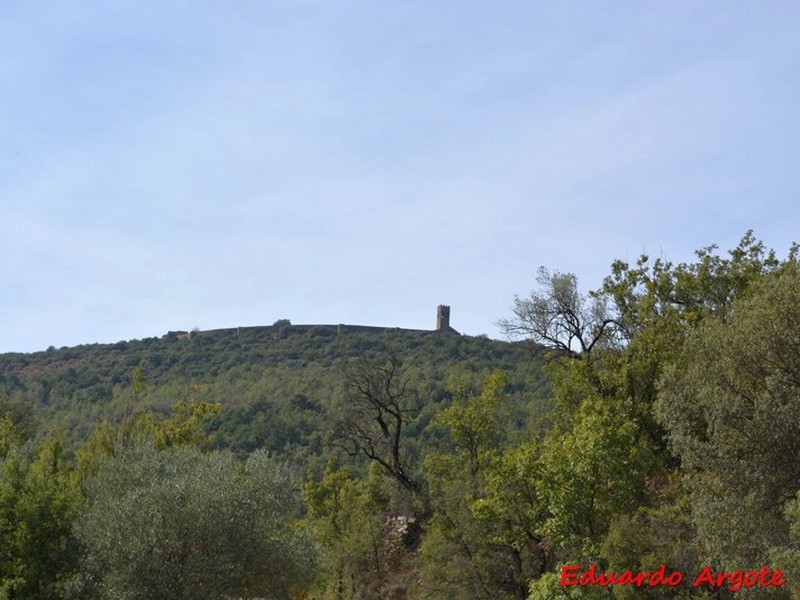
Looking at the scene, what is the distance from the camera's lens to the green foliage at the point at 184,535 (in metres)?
26.3

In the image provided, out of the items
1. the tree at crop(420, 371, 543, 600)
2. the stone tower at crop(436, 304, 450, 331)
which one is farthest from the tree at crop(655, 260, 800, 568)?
the stone tower at crop(436, 304, 450, 331)

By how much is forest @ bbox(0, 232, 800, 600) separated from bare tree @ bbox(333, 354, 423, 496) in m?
0.14

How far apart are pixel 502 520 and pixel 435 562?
4.57 metres

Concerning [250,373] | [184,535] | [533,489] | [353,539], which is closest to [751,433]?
[533,489]

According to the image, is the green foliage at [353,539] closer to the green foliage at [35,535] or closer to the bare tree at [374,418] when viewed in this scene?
the bare tree at [374,418]

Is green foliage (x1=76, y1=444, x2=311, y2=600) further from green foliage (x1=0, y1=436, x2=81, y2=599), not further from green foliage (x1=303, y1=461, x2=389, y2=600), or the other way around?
green foliage (x1=303, y1=461, x2=389, y2=600)

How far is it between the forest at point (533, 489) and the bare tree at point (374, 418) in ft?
0.45

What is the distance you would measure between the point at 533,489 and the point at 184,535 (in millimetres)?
10575

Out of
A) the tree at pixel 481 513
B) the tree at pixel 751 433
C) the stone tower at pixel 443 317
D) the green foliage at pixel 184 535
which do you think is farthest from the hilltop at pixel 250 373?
the tree at pixel 751 433

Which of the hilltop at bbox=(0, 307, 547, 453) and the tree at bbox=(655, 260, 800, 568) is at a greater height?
the hilltop at bbox=(0, 307, 547, 453)

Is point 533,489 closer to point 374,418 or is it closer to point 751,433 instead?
point 751,433

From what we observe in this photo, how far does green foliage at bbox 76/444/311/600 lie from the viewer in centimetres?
2634

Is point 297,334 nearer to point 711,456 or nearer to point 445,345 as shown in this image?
→ point 445,345

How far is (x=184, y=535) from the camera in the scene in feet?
88.6
